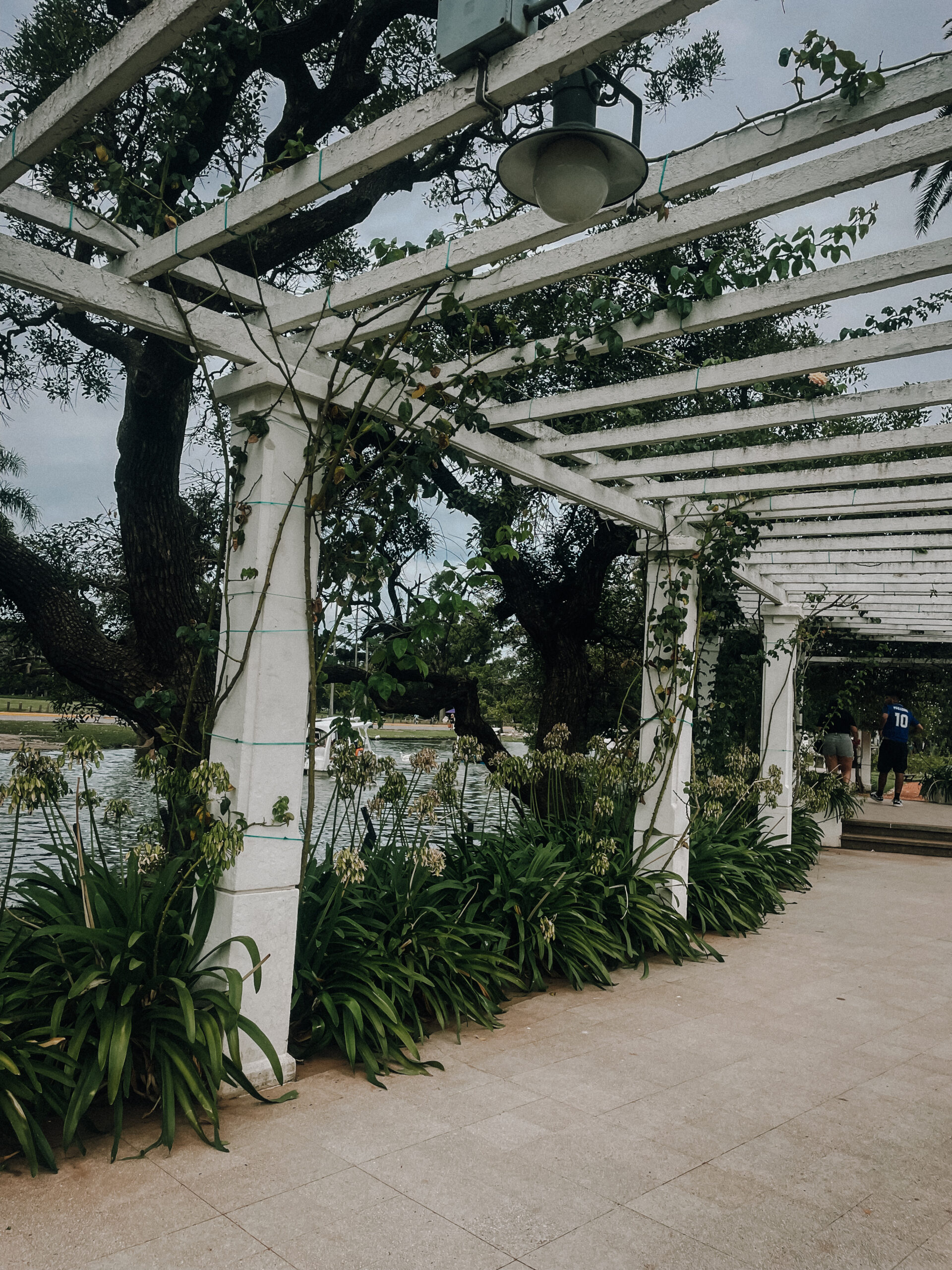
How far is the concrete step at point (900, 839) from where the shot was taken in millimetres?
10188

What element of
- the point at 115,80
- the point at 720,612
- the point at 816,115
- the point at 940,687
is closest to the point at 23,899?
the point at 115,80

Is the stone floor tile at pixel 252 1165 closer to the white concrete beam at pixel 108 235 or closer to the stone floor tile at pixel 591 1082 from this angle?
the stone floor tile at pixel 591 1082

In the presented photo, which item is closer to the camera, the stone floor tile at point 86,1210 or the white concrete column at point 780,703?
the stone floor tile at point 86,1210

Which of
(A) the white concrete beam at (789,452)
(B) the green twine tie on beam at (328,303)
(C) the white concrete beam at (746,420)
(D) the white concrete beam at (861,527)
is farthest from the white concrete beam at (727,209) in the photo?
(D) the white concrete beam at (861,527)

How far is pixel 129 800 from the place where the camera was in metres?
3.82

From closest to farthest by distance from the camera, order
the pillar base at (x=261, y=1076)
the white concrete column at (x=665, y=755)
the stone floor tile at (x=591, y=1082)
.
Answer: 1. the pillar base at (x=261, y=1076)
2. the stone floor tile at (x=591, y=1082)
3. the white concrete column at (x=665, y=755)

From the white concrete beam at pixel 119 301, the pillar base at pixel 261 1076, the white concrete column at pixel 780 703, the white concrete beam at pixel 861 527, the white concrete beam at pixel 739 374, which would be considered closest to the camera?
the white concrete beam at pixel 119 301

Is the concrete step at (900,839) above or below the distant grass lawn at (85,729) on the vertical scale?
below

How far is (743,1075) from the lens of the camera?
3.39 meters

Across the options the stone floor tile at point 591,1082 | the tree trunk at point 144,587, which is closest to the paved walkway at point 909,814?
the stone floor tile at point 591,1082

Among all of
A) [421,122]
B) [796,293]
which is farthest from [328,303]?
[796,293]

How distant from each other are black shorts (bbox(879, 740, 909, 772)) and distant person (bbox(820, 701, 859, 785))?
439 mm

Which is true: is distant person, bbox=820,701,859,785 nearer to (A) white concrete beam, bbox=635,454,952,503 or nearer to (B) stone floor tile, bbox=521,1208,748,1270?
(A) white concrete beam, bbox=635,454,952,503

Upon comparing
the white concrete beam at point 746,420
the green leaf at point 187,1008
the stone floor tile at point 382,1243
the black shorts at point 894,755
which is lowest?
the stone floor tile at point 382,1243
